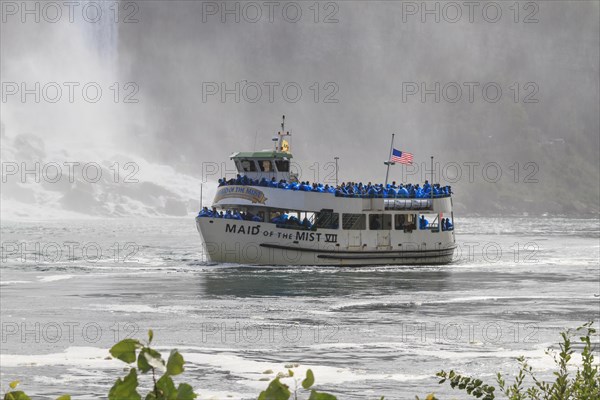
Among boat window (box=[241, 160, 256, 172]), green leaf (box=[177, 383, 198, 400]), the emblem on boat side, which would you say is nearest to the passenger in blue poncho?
the emblem on boat side

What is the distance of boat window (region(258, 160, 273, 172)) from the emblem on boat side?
3.34 m

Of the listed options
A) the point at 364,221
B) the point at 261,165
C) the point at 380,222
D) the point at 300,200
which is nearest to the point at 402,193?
the point at 380,222

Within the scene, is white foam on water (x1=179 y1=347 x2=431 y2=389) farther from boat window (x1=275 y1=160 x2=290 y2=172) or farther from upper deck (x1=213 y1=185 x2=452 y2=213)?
boat window (x1=275 y1=160 x2=290 y2=172)

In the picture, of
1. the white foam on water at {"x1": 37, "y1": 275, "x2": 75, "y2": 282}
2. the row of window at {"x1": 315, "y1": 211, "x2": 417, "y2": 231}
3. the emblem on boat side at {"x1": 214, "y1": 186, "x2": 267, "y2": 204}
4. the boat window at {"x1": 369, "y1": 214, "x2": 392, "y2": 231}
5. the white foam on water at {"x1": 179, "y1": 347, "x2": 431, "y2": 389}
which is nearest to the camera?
the white foam on water at {"x1": 179, "y1": 347, "x2": 431, "y2": 389}

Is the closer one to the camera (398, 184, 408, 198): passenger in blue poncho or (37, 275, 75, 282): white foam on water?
(37, 275, 75, 282): white foam on water

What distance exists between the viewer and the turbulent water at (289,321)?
24562 millimetres

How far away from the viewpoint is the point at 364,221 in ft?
202

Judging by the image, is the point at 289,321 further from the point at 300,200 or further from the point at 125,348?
the point at 125,348

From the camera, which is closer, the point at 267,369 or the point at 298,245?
the point at 267,369

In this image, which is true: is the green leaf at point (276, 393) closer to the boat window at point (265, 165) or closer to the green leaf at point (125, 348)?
the green leaf at point (125, 348)

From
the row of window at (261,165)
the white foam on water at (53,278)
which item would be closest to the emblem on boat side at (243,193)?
the row of window at (261,165)

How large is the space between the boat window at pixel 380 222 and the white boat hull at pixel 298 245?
406 mm

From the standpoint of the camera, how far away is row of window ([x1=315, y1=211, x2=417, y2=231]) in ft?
199

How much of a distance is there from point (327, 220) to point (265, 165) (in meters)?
6.11
